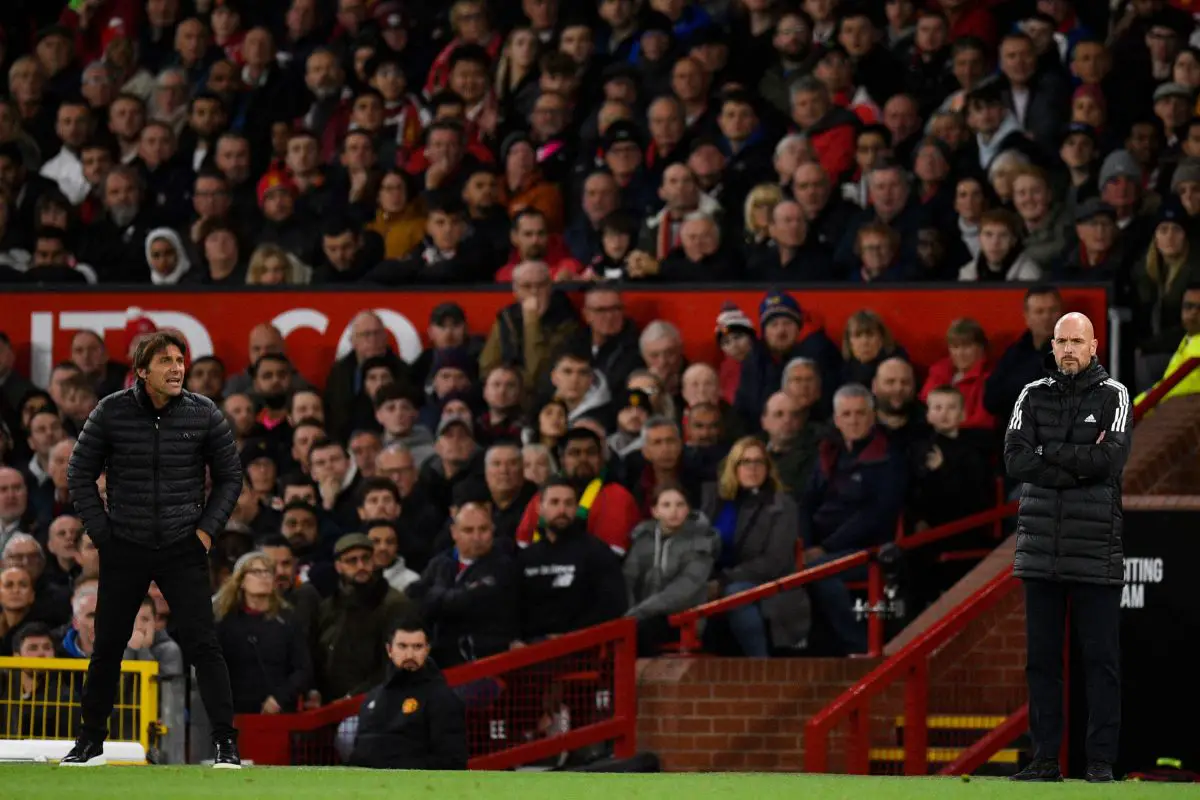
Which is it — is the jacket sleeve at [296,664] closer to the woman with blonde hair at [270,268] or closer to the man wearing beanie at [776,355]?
the man wearing beanie at [776,355]

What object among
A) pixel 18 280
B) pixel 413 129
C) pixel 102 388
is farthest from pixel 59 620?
pixel 413 129

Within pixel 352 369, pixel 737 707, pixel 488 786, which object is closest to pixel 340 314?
pixel 352 369

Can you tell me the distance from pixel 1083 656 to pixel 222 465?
3.62 m

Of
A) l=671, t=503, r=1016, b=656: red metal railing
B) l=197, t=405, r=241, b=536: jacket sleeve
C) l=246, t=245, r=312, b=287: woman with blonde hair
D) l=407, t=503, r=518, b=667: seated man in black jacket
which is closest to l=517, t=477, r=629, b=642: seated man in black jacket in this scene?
l=407, t=503, r=518, b=667: seated man in black jacket

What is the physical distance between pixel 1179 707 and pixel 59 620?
6.79m

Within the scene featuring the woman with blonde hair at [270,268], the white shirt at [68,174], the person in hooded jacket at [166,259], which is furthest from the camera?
the white shirt at [68,174]

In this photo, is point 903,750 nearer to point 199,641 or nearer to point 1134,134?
point 199,641

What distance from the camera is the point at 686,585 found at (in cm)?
1355

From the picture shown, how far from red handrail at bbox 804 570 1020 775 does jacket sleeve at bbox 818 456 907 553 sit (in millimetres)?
2127

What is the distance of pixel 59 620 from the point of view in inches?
548

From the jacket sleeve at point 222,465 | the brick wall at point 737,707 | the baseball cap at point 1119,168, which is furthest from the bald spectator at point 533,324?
the jacket sleeve at point 222,465

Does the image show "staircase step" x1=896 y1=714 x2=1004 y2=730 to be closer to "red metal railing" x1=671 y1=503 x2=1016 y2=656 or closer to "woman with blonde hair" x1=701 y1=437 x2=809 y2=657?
"red metal railing" x1=671 y1=503 x2=1016 y2=656

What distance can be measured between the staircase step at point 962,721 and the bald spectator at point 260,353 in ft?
18.9

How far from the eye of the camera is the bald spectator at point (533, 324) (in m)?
15.5
